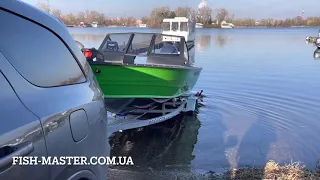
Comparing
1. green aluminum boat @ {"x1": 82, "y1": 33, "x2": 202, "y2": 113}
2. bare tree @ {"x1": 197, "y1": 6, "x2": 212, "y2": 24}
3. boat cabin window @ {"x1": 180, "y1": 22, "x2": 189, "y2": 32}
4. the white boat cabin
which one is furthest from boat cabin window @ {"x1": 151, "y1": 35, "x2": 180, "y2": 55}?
bare tree @ {"x1": 197, "y1": 6, "x2": 212, "y2": 24}

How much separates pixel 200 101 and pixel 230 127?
2787 millimetres

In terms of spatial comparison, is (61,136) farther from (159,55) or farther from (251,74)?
(251,74)

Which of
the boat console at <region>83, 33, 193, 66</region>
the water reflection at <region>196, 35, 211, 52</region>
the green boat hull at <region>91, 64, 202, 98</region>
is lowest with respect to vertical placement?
the water reflection at <region>196, 35, 211, 52</region>

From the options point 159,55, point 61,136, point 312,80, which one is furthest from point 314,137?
point 312,80

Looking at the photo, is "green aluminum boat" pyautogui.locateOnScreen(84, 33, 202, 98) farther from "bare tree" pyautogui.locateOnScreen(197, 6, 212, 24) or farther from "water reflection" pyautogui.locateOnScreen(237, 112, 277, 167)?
"bare tree" pyautogui.locateOnScreen(197, 6, 212, 24)

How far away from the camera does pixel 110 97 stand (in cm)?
654

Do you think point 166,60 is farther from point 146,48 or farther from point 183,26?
point 183,26

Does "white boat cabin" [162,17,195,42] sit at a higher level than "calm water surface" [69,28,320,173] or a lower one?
higher

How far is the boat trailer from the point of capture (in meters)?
6.11

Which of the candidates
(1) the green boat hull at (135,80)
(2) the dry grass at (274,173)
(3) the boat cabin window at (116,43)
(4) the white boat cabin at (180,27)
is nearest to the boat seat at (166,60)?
(1) the green boat hull at (135,80)

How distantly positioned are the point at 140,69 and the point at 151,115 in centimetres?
157

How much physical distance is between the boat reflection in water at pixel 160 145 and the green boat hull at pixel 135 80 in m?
1.04

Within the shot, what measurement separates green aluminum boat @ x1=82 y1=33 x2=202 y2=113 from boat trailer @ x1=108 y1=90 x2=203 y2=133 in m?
0.16

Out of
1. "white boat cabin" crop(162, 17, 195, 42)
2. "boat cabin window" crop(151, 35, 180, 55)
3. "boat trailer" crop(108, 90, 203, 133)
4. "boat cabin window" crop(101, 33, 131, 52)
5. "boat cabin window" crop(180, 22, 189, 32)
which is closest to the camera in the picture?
"boat trailer" crop(108, 90, 203, 133)
